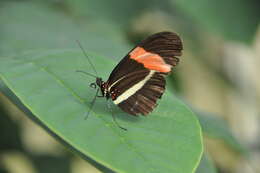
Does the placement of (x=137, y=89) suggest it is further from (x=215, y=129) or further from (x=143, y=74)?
(x=215, y=129)

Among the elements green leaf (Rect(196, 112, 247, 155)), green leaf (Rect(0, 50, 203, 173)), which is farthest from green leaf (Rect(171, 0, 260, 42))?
green leaf (Rect(0, 50, 203, 173))

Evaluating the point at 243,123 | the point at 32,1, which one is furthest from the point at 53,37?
the point at 243,123

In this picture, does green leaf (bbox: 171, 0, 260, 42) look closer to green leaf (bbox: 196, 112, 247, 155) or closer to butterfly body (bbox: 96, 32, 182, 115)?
green leaf (bbox: 196, 112, 247, 155)

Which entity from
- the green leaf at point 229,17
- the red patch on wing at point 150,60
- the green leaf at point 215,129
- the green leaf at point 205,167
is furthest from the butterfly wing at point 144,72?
the green leaf at point 229,17

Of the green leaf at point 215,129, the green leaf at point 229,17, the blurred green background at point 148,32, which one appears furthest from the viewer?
the green leaf at point 229,17

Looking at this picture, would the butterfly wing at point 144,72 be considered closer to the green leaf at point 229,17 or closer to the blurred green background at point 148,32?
the blurred green background at point 148,32

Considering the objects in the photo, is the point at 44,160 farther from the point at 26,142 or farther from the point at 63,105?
the point at 63,105

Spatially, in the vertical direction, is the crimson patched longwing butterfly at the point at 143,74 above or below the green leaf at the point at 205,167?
above
